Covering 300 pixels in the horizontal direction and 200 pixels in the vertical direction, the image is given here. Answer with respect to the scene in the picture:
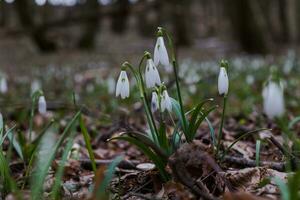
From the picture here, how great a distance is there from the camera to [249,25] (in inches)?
650

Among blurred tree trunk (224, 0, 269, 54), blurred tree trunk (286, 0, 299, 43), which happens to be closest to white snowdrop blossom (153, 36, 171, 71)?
blurred tree trunk (224, 0, 269, 54)

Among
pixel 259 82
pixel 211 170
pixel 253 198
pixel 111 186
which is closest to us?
pixel 253 198

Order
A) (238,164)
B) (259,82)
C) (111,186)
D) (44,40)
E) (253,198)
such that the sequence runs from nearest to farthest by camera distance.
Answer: (253,198)
(111,186)
(238,164)
(259,82)
(44,40)

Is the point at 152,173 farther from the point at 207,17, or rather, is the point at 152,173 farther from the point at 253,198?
the point at 207,17

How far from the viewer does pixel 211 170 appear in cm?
220

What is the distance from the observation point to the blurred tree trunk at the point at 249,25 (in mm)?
16062


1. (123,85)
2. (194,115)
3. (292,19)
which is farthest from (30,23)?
(194,115)

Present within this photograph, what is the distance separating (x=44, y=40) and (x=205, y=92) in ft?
43.5

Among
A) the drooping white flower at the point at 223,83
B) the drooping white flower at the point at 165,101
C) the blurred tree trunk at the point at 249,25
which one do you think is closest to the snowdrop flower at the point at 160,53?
the drooping white flower at the point at 165,101

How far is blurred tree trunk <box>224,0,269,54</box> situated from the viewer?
16062mm

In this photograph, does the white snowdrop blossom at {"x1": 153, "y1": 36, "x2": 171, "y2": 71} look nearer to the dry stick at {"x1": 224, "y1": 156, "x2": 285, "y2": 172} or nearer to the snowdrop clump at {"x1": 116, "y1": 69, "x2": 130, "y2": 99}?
the snowdrop clump at {"x1": 116, "y1": 69, "x2": 130, "y2": 99}

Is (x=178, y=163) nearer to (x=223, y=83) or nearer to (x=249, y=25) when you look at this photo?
(x=223, y=83)

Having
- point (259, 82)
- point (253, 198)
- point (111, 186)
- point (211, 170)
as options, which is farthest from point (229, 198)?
point (259, 82)

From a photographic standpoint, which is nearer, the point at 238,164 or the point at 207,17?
the point at 238,164
